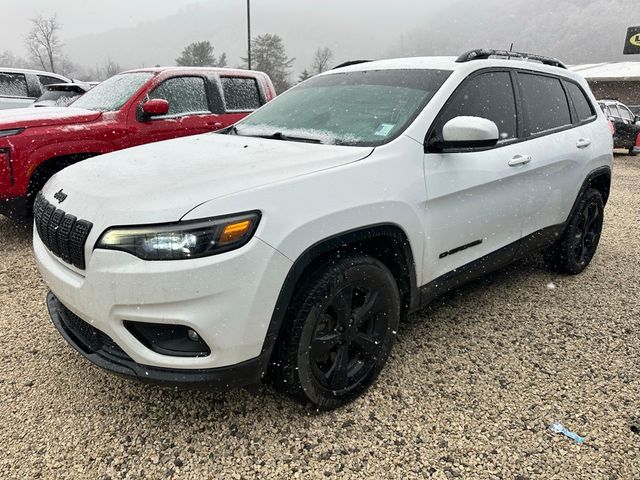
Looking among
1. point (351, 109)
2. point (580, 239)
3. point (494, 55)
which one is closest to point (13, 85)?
point (351, 109)

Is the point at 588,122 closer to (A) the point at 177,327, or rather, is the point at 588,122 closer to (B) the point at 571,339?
(B) the point at 571,339

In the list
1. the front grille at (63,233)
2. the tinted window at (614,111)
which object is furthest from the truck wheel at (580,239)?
the tinted window at (614,111)

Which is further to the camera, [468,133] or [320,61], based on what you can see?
[320,61]

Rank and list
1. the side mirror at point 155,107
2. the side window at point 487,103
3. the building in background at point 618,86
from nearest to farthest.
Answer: the side window at point 487,103 → the side mirror at point 155,107 → the building in background at point 618,86

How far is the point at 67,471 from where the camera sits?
204 cm

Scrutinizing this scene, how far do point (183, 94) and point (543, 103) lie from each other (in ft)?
11.8

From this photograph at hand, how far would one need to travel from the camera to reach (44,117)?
4.58 m

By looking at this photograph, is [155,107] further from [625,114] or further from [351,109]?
[625,114]

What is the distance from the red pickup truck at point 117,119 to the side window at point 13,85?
5323mm

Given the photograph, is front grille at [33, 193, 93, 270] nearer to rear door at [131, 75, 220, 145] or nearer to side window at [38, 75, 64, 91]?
rear door at [131, 75, 220, 145]

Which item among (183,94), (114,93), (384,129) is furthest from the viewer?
(183,94)

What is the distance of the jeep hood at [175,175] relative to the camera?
192 cm

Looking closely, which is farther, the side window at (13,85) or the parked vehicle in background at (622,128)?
the parked vehicle in background at (622,128)

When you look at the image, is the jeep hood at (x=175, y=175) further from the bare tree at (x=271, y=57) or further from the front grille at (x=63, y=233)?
the bare tree at (x=271, y=57)
